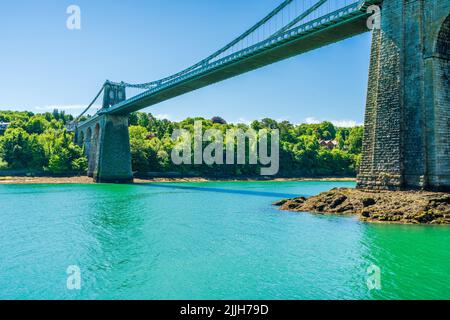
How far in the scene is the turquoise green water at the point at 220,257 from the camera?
311 inches

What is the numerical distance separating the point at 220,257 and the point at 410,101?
11.9m

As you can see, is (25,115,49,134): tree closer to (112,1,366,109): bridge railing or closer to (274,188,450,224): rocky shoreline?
(112,1,366,109): bridge railing

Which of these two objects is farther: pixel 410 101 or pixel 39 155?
pixel 39 155

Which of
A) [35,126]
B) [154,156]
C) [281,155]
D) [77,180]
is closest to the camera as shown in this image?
[77,180]

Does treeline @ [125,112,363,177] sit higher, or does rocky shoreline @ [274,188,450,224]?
treeline @ [125,112,363,177]

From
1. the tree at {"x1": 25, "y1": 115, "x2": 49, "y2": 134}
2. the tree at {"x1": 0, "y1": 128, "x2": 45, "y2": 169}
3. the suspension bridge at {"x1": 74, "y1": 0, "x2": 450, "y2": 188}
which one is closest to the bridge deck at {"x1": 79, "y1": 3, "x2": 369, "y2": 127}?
the suspension bridge at {"x1": 74, "y1": 0, "x2": 450, "y2": 188}

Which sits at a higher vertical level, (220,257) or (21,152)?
(21,152)

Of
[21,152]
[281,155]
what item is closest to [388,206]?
[281,155]

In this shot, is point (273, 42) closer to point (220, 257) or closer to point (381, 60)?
point (381, 60)

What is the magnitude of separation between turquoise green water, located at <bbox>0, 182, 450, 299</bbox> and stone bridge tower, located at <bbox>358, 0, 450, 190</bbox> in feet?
11.5

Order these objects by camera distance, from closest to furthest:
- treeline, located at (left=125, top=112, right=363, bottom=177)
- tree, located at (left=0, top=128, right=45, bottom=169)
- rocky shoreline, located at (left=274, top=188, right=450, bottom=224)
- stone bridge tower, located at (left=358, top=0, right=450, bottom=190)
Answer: rocky shoreline, located at (left=274, top=188, right=450, bottom=224) < stone bridge tower, located at (left=358, top=0, right=450, bottom=190) < tree, located at (left=0, top=128, right=45, bottom=169) < treeline, located at (left=125, top=112, right=363, bottom=177)

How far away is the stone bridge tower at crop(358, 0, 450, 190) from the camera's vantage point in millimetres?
16859

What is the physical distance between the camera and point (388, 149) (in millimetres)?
18188

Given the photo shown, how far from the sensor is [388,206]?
53.3ft
